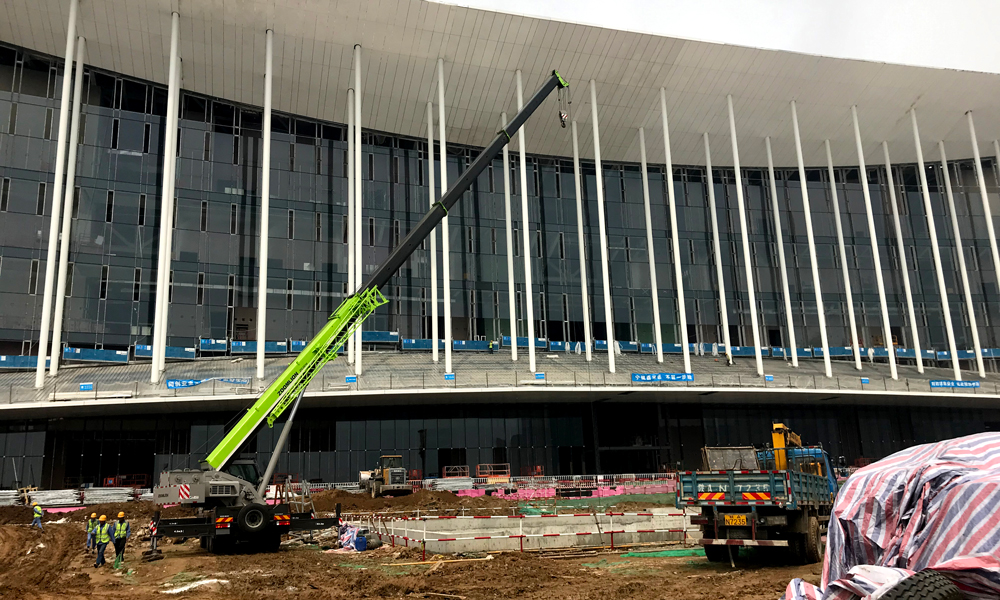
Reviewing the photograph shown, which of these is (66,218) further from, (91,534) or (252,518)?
(252,518)

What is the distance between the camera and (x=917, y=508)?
430 cm

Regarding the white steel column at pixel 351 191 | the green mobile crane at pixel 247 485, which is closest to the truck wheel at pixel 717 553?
the green mobile crane at pixel 247 485

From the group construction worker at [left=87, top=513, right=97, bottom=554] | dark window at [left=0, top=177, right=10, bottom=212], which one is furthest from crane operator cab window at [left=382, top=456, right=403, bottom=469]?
dark window at [left=0, top=177, right=10, bottom=212]

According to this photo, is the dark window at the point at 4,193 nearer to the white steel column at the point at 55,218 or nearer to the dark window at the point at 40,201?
the dark window at the point at 40,201

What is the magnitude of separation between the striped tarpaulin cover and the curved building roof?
3851 cm

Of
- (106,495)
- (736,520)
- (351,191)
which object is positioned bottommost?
(736,520)

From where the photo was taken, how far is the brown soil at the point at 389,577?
1408 centimetres

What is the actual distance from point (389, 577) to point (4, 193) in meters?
36.7

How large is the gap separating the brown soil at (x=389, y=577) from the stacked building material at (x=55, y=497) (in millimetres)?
12934

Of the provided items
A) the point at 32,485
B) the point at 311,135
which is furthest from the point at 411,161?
the point at 32,485

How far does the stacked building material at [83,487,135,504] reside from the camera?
34.2 m

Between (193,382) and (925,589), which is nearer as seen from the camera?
(925,589)

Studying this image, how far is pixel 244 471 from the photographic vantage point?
74.1 feet

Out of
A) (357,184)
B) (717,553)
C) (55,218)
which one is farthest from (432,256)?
(717,553)
